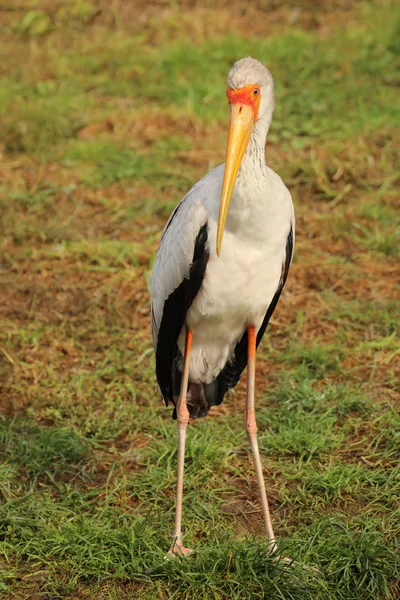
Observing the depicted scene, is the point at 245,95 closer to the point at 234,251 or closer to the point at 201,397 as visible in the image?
the point at 234,251

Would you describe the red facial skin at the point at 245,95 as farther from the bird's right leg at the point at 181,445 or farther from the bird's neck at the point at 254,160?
the bird's right leg at the point at 181,445

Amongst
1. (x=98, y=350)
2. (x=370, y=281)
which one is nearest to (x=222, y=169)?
(x=98, y=350)

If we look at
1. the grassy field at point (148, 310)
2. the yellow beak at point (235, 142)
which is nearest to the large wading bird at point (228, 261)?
the yellow beak at point (235, 142)

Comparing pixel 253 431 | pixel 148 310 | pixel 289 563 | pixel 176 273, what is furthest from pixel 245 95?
pixel 148 310

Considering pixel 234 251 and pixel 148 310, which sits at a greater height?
pixel 234 251

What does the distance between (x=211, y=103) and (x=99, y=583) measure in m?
4.98

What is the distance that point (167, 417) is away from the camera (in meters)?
4.38

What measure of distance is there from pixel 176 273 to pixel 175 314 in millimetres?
170

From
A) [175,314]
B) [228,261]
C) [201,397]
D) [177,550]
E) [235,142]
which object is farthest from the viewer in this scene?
[201,397]

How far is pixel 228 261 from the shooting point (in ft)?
10.7

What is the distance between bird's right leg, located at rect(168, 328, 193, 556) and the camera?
134 inches

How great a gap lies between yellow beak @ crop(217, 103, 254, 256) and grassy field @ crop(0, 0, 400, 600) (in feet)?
4.00

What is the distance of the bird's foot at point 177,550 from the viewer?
3.34 m

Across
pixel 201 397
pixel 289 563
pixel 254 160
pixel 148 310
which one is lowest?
pixel 148 310
